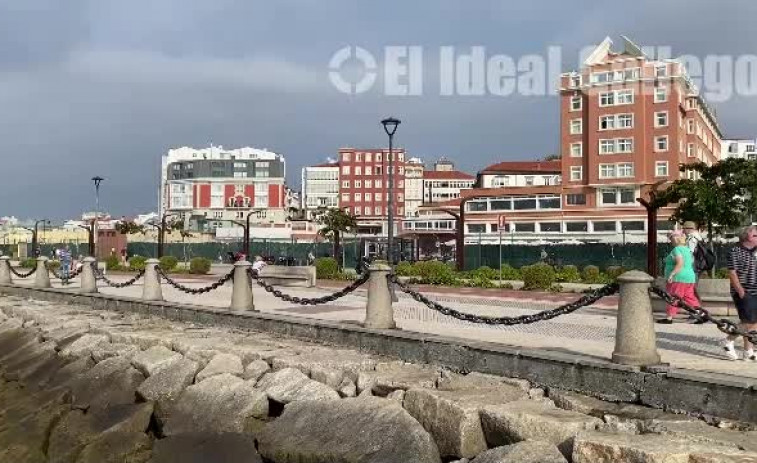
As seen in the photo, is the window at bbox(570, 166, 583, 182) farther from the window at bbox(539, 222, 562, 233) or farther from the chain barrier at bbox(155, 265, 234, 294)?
the chain barrier at bbox(155, 265, 234, 294)

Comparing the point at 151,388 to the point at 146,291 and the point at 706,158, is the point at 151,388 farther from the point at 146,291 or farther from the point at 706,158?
the point at 706,158

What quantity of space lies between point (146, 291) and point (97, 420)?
27.7 ft

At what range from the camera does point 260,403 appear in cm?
917

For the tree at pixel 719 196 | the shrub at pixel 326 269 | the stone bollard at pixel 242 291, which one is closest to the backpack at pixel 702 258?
the stone bollard at pixel 242 291

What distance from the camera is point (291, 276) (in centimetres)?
2589

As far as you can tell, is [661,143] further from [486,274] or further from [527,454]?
[527,454]

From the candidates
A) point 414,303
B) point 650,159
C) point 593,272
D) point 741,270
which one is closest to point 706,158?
point 650,159

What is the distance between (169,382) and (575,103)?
241ft

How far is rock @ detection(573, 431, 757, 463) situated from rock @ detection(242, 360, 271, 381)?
17.7 feet

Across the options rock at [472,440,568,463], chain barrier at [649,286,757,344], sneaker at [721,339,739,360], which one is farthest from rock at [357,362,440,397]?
sneaker at [721,339,739,360]

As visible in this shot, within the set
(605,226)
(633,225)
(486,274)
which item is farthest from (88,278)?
(605,226)

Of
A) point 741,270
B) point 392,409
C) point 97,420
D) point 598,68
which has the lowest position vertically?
point 97,420

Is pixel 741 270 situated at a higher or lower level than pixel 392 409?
higher

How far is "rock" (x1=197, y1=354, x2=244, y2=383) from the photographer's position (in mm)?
10539
